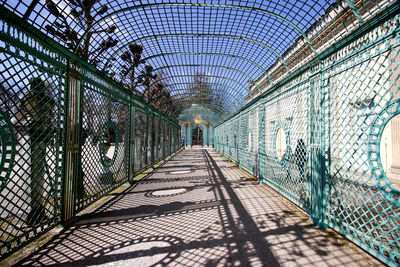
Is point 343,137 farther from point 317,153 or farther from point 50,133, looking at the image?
point 50,133

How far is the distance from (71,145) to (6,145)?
3.56 ft

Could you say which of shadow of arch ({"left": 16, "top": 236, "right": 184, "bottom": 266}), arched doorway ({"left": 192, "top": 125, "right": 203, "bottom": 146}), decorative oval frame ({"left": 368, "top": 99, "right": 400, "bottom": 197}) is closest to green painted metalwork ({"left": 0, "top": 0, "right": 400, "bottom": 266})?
decorative oval frame ({"left": 368, "top": 99, "right": 400, "bottom": 197})

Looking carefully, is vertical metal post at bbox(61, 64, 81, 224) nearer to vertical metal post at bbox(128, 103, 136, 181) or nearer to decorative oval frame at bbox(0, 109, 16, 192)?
decorative oval frame at bbox(0, 109, 16, 192)

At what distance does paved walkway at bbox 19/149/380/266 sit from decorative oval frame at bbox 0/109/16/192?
0.92 m

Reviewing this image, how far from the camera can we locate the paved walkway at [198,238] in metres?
2.33

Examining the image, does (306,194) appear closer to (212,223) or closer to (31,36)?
(212,223)

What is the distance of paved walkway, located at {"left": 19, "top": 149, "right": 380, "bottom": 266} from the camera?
91.8 inches

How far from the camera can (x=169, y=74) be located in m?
10.4

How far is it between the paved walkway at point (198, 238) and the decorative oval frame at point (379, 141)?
0.83 metres

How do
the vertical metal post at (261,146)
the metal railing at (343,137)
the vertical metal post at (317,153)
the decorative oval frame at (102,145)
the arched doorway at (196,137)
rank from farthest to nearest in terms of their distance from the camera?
the arched doorway at (196,137)
the vertical metal post at (261,146)
the decorative oval frame at (102,145)
the vertical metal post at (317,153)
the metal railing at (343,137)

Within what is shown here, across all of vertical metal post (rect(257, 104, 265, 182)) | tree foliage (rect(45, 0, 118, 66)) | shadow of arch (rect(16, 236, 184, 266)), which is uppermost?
tree foliage (rect(45, 0, 118, 66))

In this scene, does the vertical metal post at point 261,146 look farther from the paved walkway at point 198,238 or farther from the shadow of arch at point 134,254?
the shadow of arch at point 134,254

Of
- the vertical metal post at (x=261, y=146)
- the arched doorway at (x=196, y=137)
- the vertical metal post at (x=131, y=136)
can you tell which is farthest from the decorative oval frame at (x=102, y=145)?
the arched doorway at (x=196, y=137)

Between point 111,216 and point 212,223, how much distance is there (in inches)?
68.0
